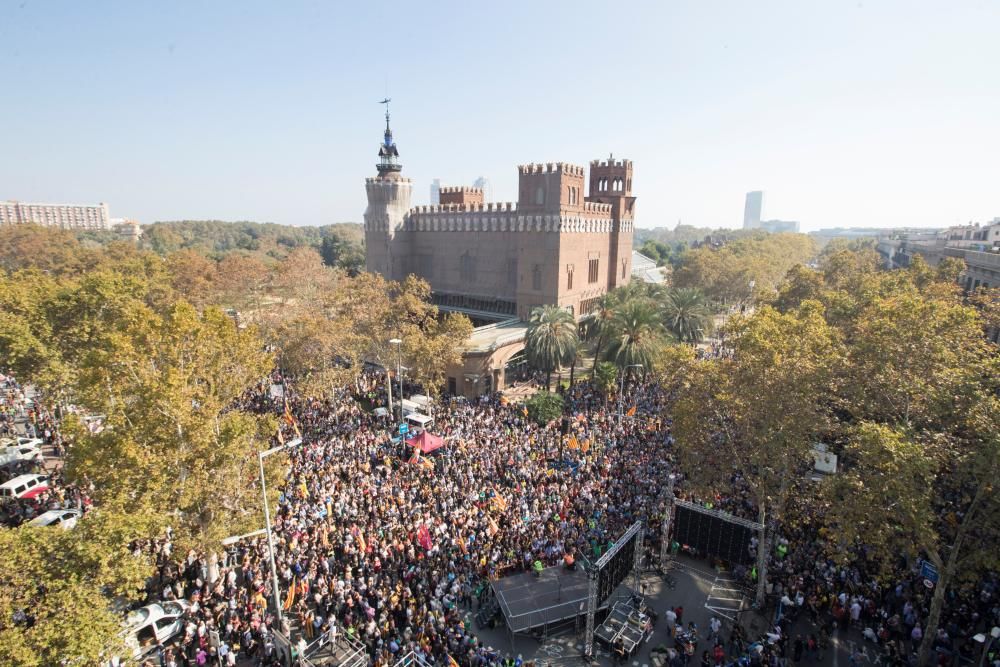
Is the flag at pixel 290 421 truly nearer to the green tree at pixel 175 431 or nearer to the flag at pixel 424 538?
the green tree at pixel 175 431

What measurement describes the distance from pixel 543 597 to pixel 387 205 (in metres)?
42.6

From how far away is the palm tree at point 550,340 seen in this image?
119 feet

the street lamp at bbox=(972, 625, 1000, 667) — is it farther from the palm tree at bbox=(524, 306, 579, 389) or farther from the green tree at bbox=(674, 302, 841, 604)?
the palm tree at bbox=(524, 306, 579, 389)

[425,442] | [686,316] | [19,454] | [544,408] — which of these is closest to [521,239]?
[686,316]

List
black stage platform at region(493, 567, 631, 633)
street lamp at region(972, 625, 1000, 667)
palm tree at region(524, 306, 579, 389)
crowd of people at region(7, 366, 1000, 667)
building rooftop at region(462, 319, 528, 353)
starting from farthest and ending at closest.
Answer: building rooftop at region(462, 319, 528, 353) → palm tree at region(524, 306, 579, 389) → black stage platform at region(493, 567, 631, 633) → crowd of people at region(7, 366, 1000, 667) → street lamp at region(972, 625, 1000, 667)

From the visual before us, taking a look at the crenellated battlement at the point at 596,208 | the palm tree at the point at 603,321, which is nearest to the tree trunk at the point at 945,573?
the palm tree at the point at 603,321

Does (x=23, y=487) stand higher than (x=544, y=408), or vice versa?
(x=544, y=408)

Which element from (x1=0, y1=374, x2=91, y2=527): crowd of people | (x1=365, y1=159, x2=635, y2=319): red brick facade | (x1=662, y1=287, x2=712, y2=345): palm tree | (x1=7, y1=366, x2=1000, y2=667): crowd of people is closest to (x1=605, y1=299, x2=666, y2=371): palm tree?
(x1=7, y1=366, x2=1000, y2=667): crowd of people

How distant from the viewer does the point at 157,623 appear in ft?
51.3

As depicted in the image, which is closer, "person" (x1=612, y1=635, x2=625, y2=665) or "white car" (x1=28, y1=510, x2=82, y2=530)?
"person" (x1=612, y1=635, x2=625, y2=665)

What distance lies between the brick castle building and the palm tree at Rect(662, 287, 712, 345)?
8.74 metres

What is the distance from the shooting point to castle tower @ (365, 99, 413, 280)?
172ft

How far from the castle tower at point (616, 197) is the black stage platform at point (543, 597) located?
1529 inches

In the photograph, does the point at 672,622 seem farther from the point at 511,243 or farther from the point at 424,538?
the point at 511,243
